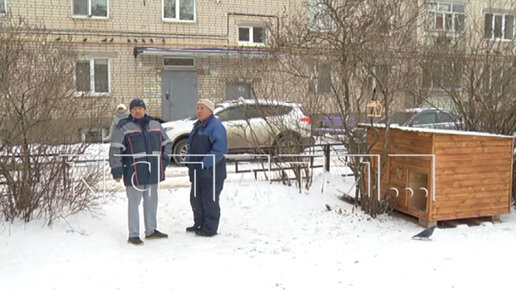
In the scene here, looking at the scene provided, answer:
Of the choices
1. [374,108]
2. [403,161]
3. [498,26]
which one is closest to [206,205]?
[374,108]

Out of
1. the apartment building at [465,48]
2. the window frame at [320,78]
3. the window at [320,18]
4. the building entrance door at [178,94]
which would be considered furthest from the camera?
the building entrance door at [178,94]

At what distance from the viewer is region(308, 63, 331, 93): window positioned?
6444 mm

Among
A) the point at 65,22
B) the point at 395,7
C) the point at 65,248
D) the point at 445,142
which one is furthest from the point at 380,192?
the point at 65,22

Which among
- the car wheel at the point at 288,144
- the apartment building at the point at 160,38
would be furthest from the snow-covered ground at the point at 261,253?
the apartment building at the point at 160,38

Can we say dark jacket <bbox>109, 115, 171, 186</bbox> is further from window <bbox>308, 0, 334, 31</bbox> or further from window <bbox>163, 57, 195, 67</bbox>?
window <bbox>163, 57, 195, 67</bbox>

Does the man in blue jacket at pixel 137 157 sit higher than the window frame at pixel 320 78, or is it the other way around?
the window frame at pixel 320 78

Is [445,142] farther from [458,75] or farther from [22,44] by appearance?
[22,44]

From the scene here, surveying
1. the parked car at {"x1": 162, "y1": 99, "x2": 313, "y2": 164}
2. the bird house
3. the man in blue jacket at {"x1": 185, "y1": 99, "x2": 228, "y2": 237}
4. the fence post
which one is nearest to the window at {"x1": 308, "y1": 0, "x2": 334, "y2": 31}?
the bird house

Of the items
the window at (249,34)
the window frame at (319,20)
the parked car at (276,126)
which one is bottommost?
the parked car at (276,126)

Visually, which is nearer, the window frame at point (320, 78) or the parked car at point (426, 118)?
the window frame at point (320, 78)

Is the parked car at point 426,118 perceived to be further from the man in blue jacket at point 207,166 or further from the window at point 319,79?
the man in blue jacket at point 207,166

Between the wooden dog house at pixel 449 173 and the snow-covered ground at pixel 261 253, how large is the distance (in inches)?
10.1

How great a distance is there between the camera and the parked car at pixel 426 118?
7617 mm

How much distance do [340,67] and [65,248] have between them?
3.79 metres
